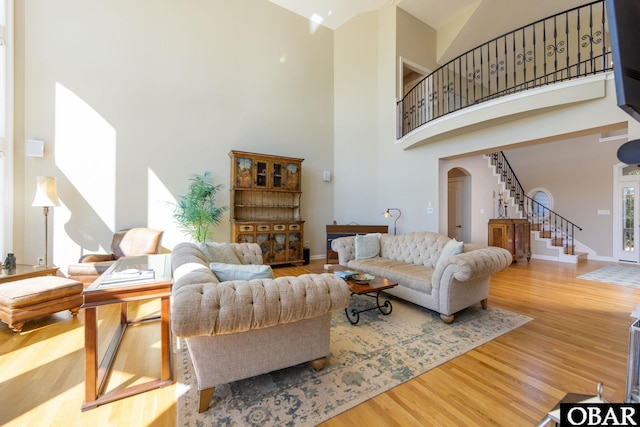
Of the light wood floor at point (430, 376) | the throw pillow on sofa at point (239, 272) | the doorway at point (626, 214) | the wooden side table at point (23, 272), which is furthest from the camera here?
the doorway at point (626, 214)

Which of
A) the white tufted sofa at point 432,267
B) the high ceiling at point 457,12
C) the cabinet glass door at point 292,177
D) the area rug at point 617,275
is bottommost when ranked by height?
the area rug at point 617,275

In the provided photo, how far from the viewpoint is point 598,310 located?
3.36 metres

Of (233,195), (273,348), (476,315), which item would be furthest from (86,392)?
(233,195)

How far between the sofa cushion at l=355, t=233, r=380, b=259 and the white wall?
8.00ft

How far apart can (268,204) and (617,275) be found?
7090 millimetres

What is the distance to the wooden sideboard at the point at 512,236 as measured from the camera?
625cm

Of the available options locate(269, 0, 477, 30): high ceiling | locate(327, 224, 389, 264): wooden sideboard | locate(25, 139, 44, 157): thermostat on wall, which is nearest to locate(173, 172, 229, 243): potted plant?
locate(25, 139, 44, 157): thermostat on wall

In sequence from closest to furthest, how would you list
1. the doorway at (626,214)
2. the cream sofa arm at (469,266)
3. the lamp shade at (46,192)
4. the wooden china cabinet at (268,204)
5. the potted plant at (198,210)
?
the cream sofa arm at (469,266) < the lamp shade at (46,192) < the potted plant at (198,210) < the wooden china cabinet at (268,204) < the doorway at (626,214)

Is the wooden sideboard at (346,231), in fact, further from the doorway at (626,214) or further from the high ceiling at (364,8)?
the doorway at (626,214)

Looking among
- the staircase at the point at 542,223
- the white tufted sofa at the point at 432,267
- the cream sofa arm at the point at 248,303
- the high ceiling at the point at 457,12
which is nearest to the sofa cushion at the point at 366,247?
the white tufted sofa at the point at 432,267

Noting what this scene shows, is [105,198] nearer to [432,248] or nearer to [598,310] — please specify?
[432,248]

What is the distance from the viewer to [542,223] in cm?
766

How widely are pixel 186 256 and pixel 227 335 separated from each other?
881mm

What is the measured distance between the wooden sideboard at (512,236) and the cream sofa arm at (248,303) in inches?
237
